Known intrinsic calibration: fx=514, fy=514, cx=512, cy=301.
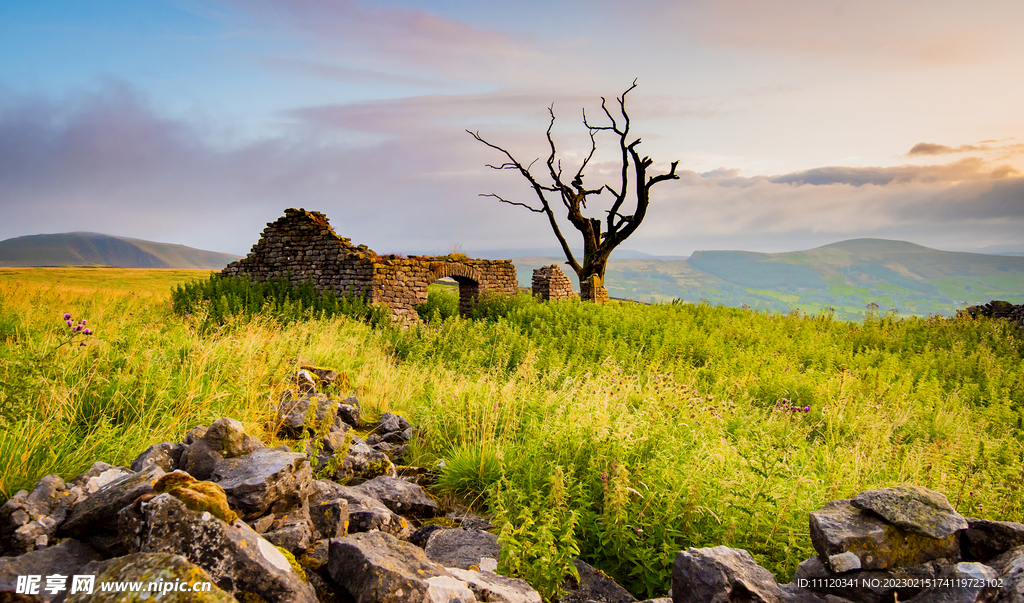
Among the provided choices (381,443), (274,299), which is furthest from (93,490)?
(274,299)

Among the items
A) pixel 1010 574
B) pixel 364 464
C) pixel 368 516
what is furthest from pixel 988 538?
pixel 364 464

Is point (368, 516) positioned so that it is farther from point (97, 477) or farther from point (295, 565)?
point (97, 477)

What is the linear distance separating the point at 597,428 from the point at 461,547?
62.2 inches

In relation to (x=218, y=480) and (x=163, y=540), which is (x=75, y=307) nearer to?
(x=218, y=480)

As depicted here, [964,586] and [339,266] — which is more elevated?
[339,266]

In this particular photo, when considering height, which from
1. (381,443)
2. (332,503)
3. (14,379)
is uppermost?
(14,379)

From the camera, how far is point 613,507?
337 centimetres

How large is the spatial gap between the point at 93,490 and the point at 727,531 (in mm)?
3598

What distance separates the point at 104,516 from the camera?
232 centimetres

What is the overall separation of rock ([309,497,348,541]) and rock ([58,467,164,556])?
854mm

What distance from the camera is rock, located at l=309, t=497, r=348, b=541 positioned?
289 centimetres

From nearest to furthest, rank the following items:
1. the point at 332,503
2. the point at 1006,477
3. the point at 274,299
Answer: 1. the point at 332,503
2. the point at 1006,477
3. the point at 274,299

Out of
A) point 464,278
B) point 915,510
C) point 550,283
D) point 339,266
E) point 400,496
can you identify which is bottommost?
point 400,496

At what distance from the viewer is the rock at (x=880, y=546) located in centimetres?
261
